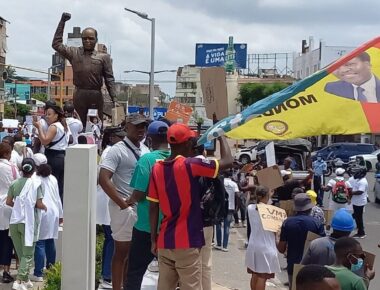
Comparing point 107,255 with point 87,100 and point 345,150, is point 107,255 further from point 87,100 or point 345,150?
point 345,150

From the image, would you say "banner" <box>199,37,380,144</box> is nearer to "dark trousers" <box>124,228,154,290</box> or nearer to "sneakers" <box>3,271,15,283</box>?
"dark trousers" <box>124,228,154,290</box>

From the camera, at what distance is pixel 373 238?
14859 millimetres

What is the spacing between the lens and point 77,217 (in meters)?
4.79

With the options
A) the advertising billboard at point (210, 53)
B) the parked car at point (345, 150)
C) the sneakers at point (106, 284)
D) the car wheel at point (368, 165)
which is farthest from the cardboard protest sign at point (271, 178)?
the advertising billboard at point (210, 53)

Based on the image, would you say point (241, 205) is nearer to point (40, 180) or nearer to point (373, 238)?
point (373, 238)

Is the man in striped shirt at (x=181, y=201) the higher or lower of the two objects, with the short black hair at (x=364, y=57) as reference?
lower

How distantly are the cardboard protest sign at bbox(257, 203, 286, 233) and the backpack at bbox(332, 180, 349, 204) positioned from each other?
6.83 metres

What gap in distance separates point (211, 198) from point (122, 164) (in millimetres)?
1142

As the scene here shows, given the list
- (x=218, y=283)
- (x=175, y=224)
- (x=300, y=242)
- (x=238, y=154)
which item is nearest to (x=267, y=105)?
(x=175, y=224)

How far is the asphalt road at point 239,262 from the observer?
33.1ft

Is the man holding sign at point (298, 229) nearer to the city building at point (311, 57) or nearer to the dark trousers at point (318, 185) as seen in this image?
the dark trousers at point (318, 185)

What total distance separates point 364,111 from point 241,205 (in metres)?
12.0

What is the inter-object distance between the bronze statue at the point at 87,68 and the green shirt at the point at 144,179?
3.52 m

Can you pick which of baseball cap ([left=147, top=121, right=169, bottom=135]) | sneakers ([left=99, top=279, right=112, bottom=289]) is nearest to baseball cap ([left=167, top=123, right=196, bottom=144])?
baseball cap ([left=147, top=121, right=169, bottom=135])
